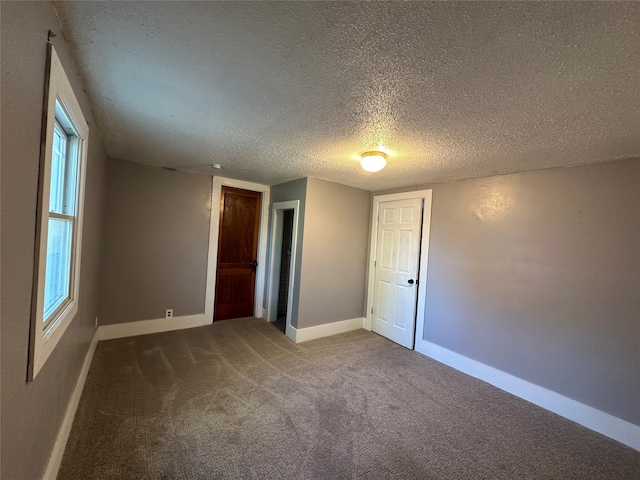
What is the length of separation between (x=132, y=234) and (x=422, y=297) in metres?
3.88

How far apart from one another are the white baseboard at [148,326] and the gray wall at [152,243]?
2.5 inches

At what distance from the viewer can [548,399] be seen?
8.13 feet

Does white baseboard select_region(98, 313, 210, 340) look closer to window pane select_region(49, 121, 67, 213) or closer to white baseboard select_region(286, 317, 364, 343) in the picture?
white baseboard select_region(286, 317, 364, 343)

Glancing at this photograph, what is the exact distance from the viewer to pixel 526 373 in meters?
2.63

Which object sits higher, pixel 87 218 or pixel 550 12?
pixel 550 12

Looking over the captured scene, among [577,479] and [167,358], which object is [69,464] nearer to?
[167,358]

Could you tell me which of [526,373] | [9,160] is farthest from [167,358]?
[526,373]

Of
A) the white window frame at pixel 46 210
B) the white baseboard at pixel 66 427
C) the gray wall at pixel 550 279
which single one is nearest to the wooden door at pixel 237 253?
the white baseboard at pixel 66 427

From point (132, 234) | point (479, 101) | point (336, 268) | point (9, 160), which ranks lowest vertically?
point (336, 268)

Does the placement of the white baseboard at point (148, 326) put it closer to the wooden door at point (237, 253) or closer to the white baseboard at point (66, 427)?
the wooden door at point (237, 253)

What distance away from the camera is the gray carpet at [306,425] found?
166 cm

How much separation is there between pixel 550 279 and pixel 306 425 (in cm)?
258

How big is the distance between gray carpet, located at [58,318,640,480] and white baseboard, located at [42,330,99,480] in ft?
0.18

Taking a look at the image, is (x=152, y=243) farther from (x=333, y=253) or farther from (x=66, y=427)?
(x=333, y=253)
